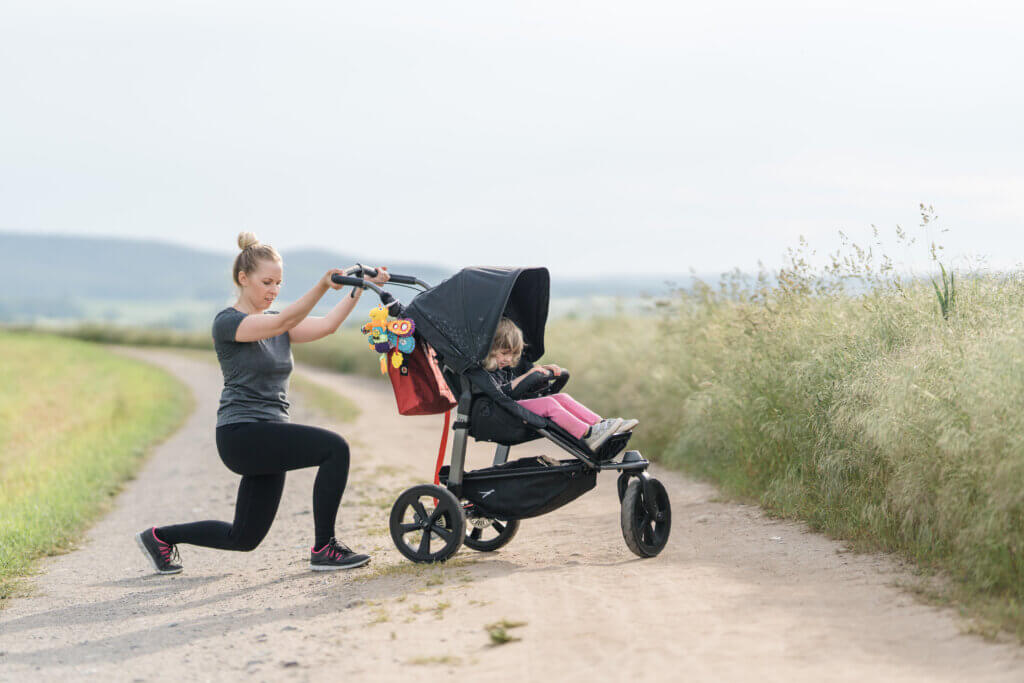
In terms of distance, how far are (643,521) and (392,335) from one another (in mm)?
2028

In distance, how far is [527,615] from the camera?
5285mm

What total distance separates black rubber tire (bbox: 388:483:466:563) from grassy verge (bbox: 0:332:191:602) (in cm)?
287

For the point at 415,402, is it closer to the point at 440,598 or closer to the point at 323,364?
the point at 440,598

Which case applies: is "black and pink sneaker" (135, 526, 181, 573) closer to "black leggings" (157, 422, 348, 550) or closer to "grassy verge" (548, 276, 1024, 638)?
"black leggings" (157, 422, 348, 550)

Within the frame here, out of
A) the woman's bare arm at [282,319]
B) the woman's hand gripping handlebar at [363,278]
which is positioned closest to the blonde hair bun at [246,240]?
the woman's bare arm at [282,319]

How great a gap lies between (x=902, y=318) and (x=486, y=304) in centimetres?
343

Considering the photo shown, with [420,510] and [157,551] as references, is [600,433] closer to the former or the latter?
[420,510]

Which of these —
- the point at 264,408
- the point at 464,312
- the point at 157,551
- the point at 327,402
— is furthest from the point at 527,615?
the point at 327,402

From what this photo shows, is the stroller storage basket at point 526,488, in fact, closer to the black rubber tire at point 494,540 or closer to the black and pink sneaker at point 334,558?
the black rubber tire at point 494,540

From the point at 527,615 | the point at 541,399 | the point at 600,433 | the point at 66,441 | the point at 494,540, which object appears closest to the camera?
the point at 527,615

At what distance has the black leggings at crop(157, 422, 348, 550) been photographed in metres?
6.48

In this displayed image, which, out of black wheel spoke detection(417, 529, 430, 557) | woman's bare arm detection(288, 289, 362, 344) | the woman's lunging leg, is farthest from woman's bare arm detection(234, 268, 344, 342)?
black wheel spoke detection(417, 529, 430, 557)

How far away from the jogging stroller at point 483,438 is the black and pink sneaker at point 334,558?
0.40 meters

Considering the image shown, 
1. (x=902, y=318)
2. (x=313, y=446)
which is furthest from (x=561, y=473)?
(x=902, y=318)
